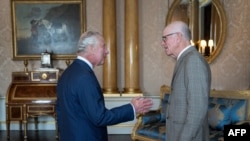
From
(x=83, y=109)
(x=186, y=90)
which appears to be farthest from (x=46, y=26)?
(x=186, y=90)

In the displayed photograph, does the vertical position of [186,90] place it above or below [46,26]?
below

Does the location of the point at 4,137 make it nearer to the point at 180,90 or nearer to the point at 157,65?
the point at 157,65

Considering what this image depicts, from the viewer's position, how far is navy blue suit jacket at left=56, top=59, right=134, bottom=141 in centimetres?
186

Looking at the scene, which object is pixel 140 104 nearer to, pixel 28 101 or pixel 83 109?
pixel 83 109

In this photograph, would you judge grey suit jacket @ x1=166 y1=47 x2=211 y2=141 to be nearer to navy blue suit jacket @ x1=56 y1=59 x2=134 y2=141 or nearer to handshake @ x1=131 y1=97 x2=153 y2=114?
handshake @ x1=131 y1=97 x2=153 y2=114

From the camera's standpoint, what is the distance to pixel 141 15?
5.81 meters

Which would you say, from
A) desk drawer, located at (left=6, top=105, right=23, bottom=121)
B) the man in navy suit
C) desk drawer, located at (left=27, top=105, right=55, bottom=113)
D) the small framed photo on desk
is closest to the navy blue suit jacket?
the man in navy suit

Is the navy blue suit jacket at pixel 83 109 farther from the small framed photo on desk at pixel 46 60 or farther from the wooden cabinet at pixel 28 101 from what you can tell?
the small framed photo on desk at pixel 46 60

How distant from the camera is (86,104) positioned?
1.86 metres

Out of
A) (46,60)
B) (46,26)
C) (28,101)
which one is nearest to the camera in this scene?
(28,101)

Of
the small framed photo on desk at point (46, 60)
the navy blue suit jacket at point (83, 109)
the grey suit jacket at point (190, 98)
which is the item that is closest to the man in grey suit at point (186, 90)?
the grey suit jacket at point (190, 98)

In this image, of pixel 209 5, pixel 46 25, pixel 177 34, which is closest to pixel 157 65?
pixel 209 5

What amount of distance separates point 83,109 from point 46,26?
4173 mm

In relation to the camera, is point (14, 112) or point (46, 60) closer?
point (14, 112)
